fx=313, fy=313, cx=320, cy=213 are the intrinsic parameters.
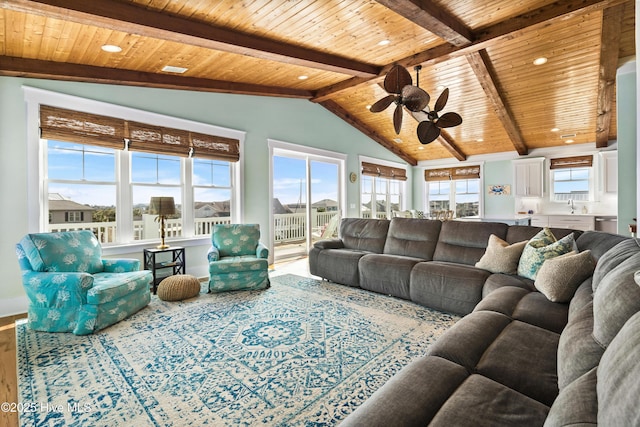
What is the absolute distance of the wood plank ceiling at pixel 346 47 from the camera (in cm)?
295

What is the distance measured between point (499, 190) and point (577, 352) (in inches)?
331

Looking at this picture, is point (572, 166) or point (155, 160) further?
point (572, 166)

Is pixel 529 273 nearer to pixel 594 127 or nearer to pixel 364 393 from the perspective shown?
pixel 364 393

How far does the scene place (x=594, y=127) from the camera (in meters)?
6.49

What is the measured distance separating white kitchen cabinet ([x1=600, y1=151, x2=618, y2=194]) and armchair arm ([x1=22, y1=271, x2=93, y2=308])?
31.2 feet

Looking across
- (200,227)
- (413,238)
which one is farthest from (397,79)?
(200,227)

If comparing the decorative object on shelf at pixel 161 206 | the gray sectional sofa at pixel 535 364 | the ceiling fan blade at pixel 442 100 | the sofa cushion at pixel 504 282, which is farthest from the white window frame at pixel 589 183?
the decorative object on shelf at pixel 161 206

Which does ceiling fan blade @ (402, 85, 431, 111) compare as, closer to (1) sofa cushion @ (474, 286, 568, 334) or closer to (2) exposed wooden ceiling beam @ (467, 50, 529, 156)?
(2) exposed wooden ceiling beam @ (467, 50, 529, 156)

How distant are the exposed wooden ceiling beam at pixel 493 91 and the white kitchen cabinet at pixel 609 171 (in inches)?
64.5

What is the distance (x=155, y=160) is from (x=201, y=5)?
2.37m

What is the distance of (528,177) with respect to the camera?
314 inches

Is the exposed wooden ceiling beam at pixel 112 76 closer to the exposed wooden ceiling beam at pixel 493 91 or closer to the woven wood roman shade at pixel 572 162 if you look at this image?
the exposed wooden ceiling beam at pixel 493 91

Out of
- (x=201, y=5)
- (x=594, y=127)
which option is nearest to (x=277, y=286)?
(x=201, y=5)

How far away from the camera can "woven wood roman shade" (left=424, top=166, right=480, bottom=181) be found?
8961mm
